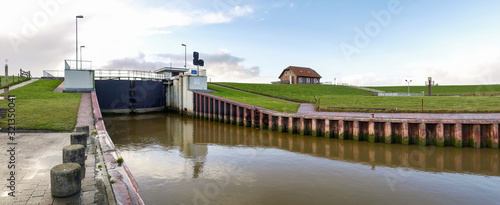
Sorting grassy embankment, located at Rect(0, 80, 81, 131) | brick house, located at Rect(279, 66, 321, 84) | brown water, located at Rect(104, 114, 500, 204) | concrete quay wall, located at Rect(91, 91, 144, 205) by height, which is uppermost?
brick house, located at Rect(279, 66, 321, 84)

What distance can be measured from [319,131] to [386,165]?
6963 millimetres

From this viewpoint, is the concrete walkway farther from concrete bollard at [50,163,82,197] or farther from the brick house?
the brick house

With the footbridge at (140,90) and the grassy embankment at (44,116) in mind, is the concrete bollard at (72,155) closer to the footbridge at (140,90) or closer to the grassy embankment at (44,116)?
the grassy embankment at (44,116)

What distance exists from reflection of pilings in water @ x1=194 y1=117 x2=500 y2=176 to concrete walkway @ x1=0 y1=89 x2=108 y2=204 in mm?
9832

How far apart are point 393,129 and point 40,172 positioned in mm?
18741

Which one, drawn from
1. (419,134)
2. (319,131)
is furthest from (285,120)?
(419,134)

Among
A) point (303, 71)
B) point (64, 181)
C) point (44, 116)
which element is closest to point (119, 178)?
point (64, 181)

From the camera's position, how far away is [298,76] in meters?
74.3

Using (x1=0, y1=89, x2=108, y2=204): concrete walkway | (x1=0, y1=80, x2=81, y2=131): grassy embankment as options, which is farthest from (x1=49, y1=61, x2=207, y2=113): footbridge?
(x1=0, y1=89, x2=108, y2=204): concrete walkway

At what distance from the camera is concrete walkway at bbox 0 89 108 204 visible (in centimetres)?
604

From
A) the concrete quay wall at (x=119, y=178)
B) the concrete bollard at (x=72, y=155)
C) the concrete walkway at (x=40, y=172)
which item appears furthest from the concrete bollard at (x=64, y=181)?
the concrete bollard at (x=72, y=155)

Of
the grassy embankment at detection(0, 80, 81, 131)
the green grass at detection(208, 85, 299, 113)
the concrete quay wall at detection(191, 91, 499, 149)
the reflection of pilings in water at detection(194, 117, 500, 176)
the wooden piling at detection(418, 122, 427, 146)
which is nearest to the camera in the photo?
the reflection of pilings in water at detection(194, 117, 500, 176)

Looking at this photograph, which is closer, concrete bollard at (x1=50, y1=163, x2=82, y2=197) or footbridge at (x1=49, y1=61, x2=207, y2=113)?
concrete bollard at (x1=50, y1=163, x2=82, y2=197)

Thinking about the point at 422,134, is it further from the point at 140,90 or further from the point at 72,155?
the point at 140,90
